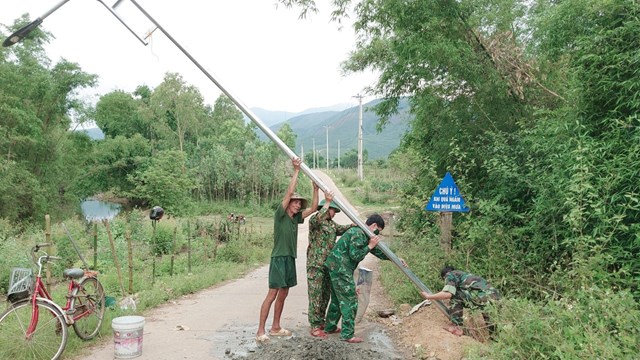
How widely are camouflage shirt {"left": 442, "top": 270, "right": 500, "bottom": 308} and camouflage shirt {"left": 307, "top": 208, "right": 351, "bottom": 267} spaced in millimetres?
1469

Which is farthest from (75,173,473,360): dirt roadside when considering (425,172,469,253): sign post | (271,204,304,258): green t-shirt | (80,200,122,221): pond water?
(80,200,122,221): pond water

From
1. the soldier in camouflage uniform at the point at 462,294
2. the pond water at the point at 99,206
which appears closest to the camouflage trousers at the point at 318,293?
the soldier in camouflage uniform at the point at 462,294

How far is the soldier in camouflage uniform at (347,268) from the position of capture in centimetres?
575

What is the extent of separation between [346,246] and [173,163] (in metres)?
22.1

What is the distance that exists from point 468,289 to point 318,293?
1909 mm

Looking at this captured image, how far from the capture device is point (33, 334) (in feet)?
16.1

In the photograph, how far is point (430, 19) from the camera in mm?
8078

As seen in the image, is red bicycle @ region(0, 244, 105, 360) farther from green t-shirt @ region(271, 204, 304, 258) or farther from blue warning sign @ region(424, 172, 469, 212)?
blue warning sign @ region(424, 172, 469, 212)

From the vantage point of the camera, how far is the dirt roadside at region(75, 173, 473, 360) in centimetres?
526

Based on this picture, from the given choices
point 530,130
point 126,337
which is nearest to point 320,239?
point 126,337

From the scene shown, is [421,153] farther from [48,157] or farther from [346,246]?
[48,157]

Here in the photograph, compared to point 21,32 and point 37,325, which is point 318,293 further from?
point 21,32

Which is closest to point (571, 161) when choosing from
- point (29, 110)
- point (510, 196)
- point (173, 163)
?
point (510, 196)

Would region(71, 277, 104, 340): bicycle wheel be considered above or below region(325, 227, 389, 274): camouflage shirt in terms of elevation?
below
